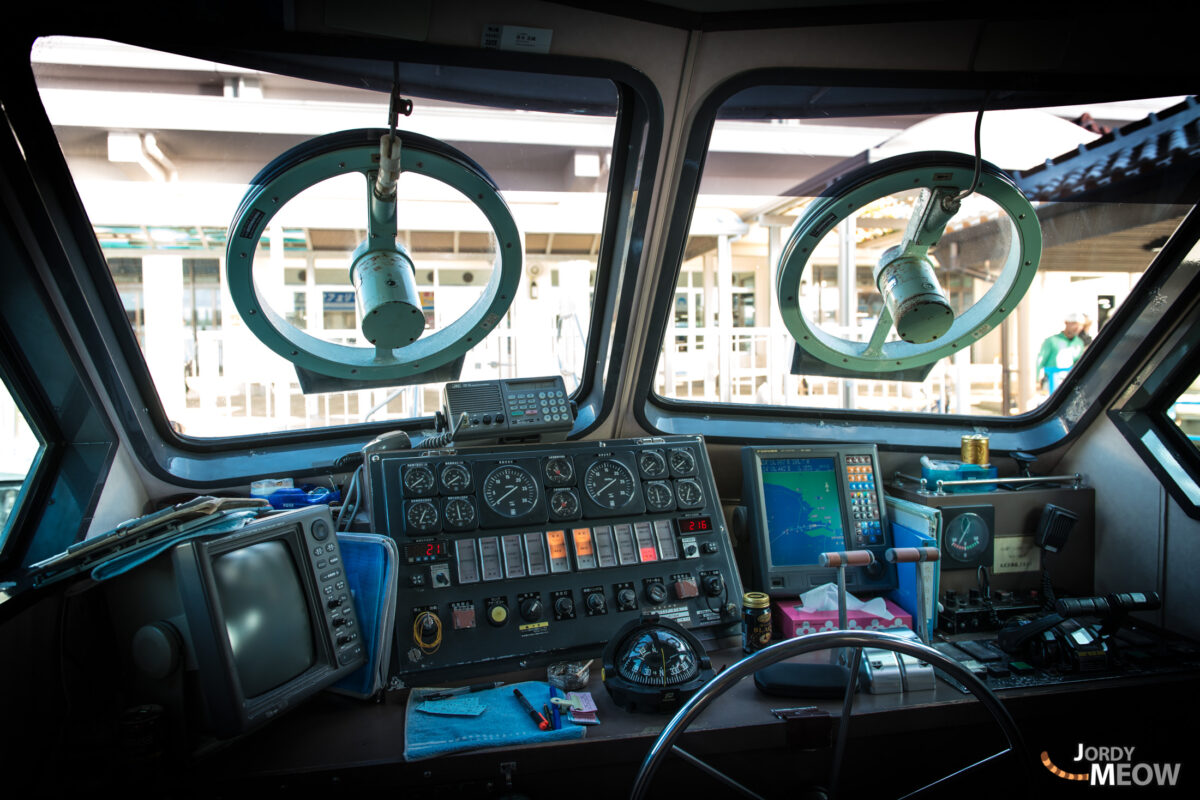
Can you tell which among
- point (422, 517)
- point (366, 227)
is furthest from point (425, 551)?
point (366, 227)

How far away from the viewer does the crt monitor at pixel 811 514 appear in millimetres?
2346

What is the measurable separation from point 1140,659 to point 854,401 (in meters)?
1.23

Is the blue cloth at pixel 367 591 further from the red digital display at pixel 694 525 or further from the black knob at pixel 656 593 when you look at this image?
the red digital display at pixel 694 525

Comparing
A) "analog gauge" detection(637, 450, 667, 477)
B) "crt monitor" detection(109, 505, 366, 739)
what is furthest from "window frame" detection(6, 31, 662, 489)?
"crt monitor" detection(109, 505, 366, 739)

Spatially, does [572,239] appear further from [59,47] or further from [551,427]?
[59,47]

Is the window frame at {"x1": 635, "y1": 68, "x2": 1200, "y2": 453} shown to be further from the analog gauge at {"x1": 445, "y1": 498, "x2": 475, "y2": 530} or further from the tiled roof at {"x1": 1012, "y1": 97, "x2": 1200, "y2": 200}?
the analog gauge at {"x1": 445, "y1": 498, "x2": 475, "y2": 530}

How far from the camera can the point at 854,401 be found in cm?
296

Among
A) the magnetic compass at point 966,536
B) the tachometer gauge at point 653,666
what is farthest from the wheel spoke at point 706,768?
the magnetic compass at point 966,536

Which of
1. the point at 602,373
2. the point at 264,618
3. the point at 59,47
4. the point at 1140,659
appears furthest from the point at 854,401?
the point at 59,47

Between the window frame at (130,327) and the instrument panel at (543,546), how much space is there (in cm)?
42

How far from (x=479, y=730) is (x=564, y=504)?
27.9 inches

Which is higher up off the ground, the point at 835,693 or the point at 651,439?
the point at 651,439

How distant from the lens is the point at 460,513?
6.79 feet

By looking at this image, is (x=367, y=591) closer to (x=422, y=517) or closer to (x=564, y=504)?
(x=422, y=517)
